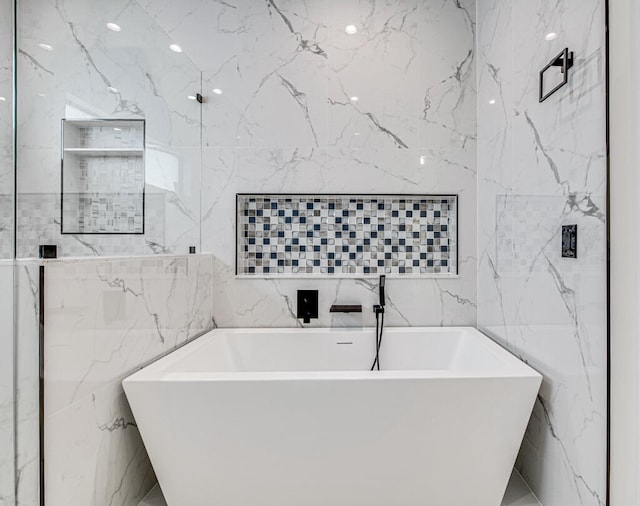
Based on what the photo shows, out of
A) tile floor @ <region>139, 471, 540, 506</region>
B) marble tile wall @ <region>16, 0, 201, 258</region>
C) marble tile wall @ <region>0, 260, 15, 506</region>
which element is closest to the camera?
marble tile wall @ <region>0, 260, 15, 506</region>

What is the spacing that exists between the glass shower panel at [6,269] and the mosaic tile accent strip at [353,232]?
4.29 ft

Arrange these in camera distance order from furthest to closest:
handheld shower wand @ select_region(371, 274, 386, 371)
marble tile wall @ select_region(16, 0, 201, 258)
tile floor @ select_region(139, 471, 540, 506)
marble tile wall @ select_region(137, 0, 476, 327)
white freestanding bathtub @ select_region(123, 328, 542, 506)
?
marble tile wall @ select_region(137, 0, 476, 327)
handheld shower wand @ select_region(371, 274, 386, 371)
tile floor @ select_region(139, 471, 540, 506)
white freestanding bathtub @ select_region(123, 328, 542, 506)
marble tile wall @ select_region(16, 0, 201, 258)

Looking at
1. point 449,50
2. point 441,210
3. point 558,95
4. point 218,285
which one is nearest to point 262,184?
point 218,285

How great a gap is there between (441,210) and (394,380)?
1.28 meters

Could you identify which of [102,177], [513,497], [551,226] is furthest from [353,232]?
[513,497]

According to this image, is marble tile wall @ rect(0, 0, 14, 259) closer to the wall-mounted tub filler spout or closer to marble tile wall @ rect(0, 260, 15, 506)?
marble tile wall @ rect(0, 260, 15, 506)

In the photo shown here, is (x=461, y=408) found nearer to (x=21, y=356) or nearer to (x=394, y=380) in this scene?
(x=394, y=380)

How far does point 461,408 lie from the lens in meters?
1.30

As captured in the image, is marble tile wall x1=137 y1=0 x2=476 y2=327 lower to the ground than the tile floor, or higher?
higher

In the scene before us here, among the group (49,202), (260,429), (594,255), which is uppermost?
(49,202)

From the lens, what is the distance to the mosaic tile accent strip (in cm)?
224

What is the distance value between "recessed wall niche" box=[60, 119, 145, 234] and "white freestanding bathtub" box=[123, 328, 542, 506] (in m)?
0.64

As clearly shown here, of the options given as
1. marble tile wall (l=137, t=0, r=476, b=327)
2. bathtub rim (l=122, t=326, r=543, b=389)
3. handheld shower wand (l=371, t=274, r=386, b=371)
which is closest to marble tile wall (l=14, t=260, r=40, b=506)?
bathtub rim (l=122, t=326, r=543, b=389)

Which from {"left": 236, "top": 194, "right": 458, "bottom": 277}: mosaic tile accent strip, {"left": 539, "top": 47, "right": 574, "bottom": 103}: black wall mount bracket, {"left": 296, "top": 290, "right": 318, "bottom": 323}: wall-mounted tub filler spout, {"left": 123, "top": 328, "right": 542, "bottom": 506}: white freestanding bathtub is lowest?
{"left": 123, "top": 328, "right": 542, "bottom": 506}: white freestanding bathtub
